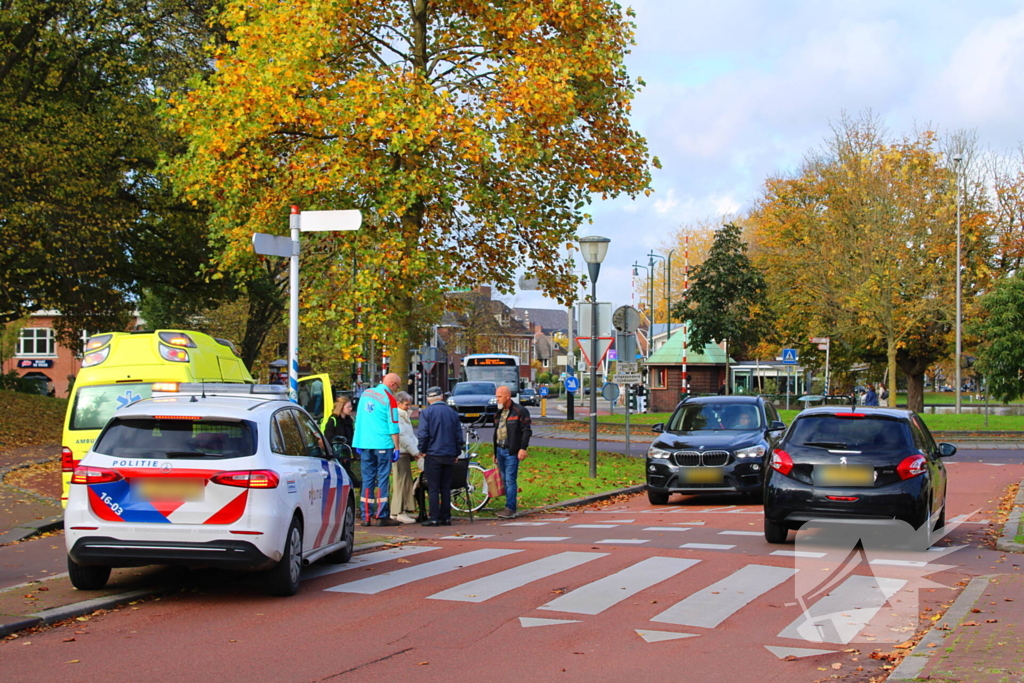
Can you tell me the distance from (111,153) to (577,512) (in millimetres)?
16928

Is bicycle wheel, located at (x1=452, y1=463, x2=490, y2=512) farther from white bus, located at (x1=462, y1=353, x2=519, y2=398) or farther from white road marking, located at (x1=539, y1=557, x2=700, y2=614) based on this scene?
white bus, located at (x1=462, y1=353, x2=519, y2=398)

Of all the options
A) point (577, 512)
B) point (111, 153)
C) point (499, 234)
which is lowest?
point (577, 512)

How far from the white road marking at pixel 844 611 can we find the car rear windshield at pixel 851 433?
2.09 meters

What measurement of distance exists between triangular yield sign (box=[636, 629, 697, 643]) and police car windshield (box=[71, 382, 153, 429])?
836 centimetres

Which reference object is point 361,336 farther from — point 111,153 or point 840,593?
point 840,593

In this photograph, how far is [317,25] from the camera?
19844 mm

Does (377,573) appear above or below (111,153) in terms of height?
below

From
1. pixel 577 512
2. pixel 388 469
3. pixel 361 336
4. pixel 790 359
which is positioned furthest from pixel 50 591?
pixel 790 359

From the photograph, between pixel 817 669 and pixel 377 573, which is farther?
pixel 377 573

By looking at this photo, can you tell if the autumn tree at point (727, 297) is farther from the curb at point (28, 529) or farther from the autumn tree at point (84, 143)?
the curb at point (28, 529)

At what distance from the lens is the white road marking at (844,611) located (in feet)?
25.0

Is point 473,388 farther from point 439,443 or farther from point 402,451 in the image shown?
point 439,443

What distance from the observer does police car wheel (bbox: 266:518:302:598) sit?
8.76 meters

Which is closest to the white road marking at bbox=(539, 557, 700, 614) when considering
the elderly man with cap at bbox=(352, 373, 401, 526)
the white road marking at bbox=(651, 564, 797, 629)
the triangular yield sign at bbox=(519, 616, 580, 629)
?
the triangular yield sign at bbox=(519, 616, 580, 629)
